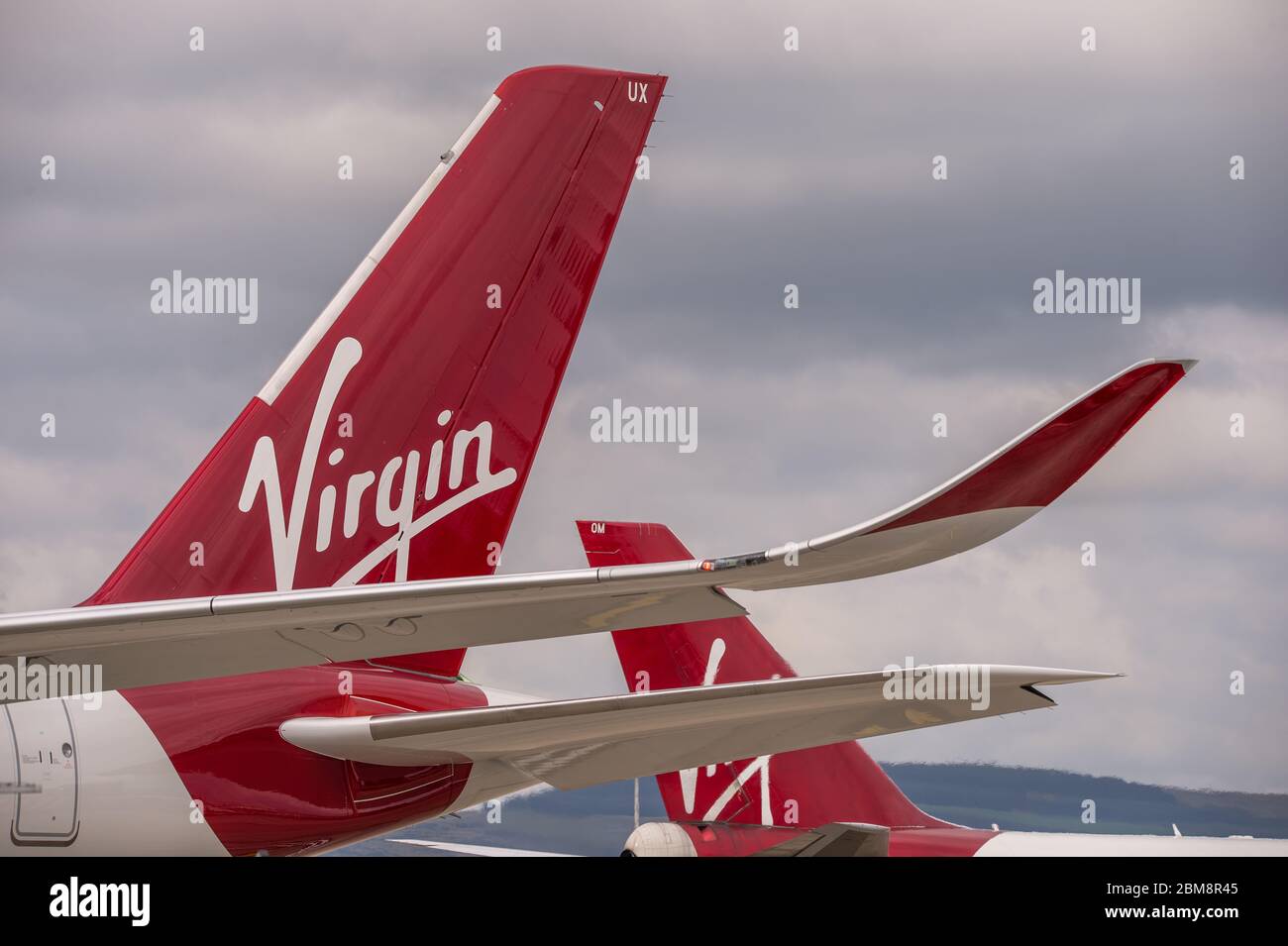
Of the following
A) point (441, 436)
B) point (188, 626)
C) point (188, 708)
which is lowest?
point (188, 708)

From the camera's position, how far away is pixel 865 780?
18.8 m

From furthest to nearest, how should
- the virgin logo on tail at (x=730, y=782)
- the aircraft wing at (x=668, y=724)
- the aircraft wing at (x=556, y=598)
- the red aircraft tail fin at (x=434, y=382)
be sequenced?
the virgin logo on tail at (x=730, y=782), the red aircraft tail fin at (x=434, y=382), the aircraft wing at (x=668, y=724), the aircraft wing at (x=556, y=598)

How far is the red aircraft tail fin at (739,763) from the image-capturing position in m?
18.5

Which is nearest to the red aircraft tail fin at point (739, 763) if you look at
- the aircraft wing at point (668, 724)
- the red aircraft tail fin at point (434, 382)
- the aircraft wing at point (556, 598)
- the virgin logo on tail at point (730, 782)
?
the virgin logo on tail at point (730, 782)

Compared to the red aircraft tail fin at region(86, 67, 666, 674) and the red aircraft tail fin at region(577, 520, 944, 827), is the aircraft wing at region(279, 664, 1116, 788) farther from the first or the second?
the red aircraft tail fin at region(577, 520, 944, 827)

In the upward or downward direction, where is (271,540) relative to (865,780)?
upward

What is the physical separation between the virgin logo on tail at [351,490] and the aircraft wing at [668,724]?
162 cm

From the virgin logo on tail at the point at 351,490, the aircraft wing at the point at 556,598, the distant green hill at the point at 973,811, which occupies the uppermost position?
the virgin logo on tail at the point at 351,490

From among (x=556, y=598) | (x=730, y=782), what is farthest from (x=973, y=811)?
(x=556, y=598)

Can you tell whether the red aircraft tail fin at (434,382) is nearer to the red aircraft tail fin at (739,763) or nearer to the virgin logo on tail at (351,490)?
the virgin logo on tail at (351,490)

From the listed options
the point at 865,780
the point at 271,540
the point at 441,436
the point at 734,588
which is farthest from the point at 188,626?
the point at 865,780

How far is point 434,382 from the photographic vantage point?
10617mm
